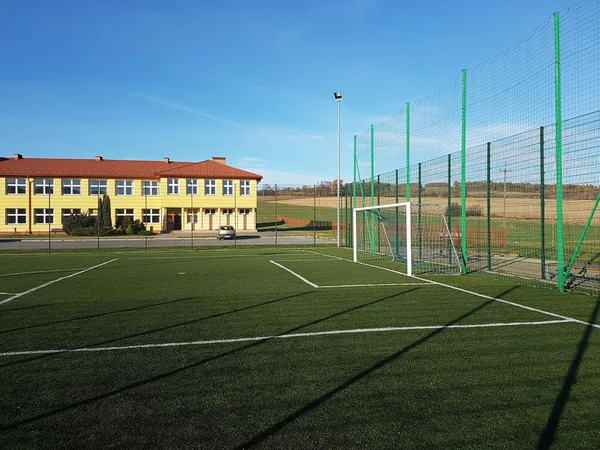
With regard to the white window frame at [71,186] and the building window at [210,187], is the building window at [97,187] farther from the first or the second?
the building window at [210,187]

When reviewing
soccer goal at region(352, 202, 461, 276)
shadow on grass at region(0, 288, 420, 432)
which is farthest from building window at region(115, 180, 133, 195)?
→ shadow on grass at region(0, 288, 420, 432)

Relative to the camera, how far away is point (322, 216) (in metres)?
54.9

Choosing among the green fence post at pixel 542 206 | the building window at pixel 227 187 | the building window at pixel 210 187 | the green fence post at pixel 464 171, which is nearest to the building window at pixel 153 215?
the building window at pixel 210 187

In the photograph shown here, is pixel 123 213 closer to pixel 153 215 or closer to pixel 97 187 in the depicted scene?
pixel 153 215

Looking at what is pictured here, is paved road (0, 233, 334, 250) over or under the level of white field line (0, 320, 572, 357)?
under

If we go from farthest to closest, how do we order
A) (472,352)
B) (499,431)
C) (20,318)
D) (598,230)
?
(598,230) < (20,318) < (472,352) < (499,431)

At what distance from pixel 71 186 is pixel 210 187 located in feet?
42.9

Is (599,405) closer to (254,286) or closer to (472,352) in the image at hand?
(472,352)

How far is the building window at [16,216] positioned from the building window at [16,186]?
5.53 ft

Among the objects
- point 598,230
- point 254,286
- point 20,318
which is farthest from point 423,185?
point 20,318

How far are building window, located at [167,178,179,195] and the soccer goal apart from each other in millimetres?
29452

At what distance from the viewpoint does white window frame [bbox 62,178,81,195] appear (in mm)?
45969

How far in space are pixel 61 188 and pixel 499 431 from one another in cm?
4890

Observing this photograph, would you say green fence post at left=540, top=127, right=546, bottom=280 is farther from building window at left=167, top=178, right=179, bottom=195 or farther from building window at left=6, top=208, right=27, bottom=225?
building window at left=6, top=208, right=27, bottom=225
